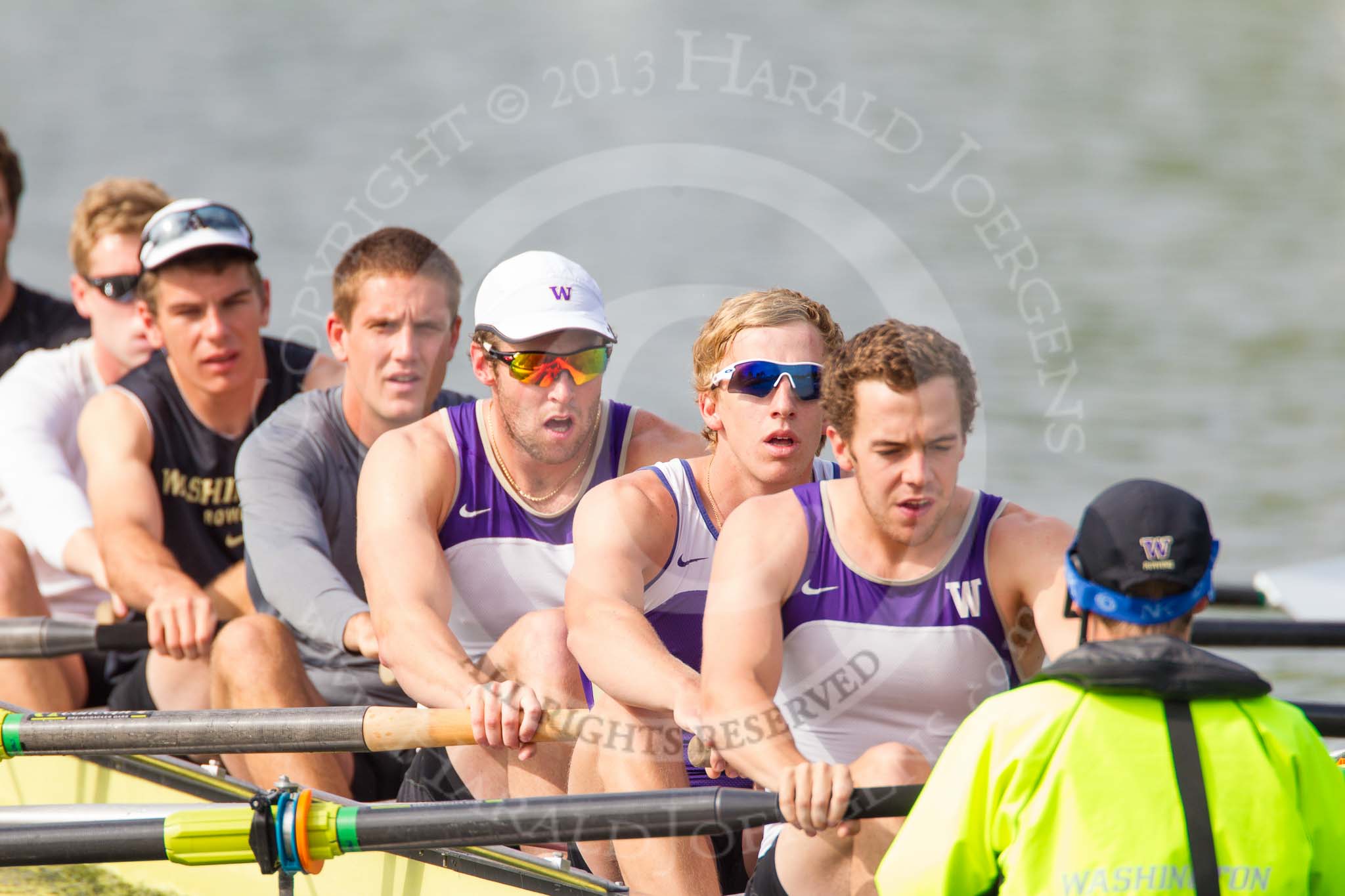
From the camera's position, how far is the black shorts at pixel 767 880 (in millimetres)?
2719

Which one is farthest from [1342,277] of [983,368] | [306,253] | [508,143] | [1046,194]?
[306,253]

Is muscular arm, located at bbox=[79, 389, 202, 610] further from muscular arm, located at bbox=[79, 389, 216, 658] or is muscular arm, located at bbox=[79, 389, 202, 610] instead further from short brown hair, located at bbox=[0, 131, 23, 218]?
short brown hair, located at bbox=[0, 131, 23, 218]

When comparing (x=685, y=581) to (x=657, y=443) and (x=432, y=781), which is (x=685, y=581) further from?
(x=432, y=781)

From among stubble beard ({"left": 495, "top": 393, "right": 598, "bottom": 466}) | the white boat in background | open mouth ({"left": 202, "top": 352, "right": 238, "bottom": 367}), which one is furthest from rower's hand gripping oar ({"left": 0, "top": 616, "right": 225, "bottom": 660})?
the white boat in background

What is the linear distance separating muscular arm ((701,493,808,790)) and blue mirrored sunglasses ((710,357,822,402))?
11.7 inches

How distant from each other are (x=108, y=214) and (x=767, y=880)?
11.7ft

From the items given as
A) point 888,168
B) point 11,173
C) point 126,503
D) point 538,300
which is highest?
point 888,168

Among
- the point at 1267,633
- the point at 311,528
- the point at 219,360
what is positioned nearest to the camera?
the point at 311,528

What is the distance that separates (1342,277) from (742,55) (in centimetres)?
531

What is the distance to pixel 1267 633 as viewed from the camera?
461 centimetres

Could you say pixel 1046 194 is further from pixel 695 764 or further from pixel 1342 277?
pixel 695 764

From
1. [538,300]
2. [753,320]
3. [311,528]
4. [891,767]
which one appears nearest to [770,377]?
[753,320]

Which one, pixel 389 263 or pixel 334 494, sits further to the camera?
pixel 334 494

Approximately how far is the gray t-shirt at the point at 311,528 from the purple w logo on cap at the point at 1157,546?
2.14 m
